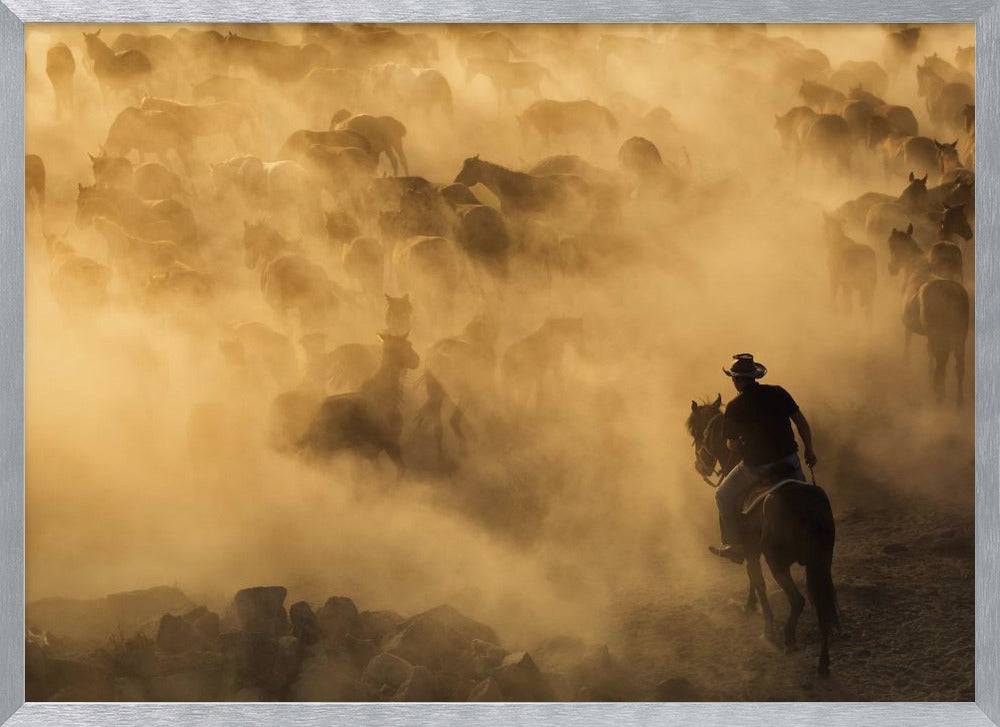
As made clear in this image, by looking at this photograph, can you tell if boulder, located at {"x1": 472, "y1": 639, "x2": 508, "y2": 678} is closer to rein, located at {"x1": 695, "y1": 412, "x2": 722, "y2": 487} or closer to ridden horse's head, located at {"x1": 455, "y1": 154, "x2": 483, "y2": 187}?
rein, located at {"x1": 695, "y1": 412, "x2": 722, "y2": 487}

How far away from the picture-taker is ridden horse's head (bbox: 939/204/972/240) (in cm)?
252

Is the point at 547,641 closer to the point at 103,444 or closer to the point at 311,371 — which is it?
the point at 311,371

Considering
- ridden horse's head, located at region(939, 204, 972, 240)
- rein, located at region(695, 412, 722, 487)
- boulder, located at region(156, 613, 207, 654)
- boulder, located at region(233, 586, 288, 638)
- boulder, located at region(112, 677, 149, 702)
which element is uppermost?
ridden horse's head, located at region(939, 204, 972, 240)

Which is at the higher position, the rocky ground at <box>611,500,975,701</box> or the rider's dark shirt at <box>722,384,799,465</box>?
the rider's dark shirt at <box>722,384,799,465</box>

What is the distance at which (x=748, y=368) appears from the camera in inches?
99.3

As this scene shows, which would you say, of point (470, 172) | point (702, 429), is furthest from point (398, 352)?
point (702, 429)

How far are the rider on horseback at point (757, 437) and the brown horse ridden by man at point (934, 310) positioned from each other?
1.20 ft

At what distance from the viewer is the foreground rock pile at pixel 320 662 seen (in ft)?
8.29

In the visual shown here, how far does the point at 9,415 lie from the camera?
2516 mm

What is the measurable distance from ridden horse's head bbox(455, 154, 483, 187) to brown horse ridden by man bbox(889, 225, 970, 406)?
111 cm

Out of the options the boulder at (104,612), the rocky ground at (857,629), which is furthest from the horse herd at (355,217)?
the rocky ground at (857,629)

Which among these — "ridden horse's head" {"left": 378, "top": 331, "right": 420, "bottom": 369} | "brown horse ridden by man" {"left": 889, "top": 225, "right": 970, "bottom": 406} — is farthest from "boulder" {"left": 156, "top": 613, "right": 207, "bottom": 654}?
"brown horse ridden by man" {"left": 889, "top": 225, "right": 970, "bottom": 406}

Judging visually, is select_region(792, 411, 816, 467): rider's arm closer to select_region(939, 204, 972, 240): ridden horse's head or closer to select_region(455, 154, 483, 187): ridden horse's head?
select_region(939, 204, 972, 240): ridden horse's head

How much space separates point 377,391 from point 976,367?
5.19ft
